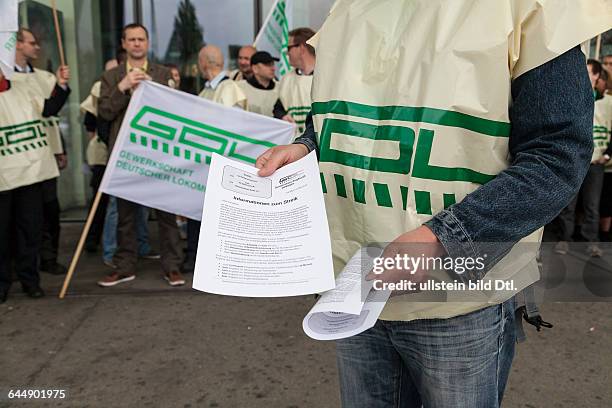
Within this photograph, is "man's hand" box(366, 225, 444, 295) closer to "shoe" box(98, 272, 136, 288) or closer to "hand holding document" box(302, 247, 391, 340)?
"hand holding document" box(302, 247, 391, 340)

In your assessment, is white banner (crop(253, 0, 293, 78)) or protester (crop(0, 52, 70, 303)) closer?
protester (crop(0, 52, 70, 303))

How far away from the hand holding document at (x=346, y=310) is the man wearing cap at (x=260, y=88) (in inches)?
183

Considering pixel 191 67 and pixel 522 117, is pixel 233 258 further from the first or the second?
pixel 191 67

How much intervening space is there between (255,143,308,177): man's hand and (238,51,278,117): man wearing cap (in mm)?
4226

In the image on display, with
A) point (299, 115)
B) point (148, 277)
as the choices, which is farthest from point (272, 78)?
point (148, 277)

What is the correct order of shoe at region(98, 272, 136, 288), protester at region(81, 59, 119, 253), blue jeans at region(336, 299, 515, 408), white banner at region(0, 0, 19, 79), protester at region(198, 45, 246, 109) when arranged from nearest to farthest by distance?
blue jeans at region(336, 299, 515, 408) → white banner at region(0, 0, 19, 79) → shoe at region(98, 272, 136, 288) → protester at region(198, 45, 246, 109) → protester at region(81, 59, 119, 253)

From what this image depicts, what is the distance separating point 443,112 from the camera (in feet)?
3.68

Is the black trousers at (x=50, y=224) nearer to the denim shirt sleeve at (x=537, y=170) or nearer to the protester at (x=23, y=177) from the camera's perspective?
the protester at (x=23, y=177)

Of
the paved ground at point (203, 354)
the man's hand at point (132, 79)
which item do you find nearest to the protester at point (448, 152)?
the paved ground at point (203, 354)

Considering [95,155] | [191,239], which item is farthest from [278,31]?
[191,239]

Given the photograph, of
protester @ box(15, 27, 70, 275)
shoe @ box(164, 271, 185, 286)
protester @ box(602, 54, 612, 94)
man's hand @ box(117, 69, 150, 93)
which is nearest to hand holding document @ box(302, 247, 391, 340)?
man's hand @ box(117, 69, 150, 93)

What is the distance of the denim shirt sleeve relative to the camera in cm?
103

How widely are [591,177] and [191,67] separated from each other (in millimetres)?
5157

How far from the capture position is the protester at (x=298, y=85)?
5148 millimetres
